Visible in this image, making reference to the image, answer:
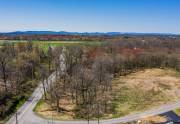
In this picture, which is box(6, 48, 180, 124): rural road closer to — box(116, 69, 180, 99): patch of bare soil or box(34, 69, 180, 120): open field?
box(34, 69, 180, 120): open field

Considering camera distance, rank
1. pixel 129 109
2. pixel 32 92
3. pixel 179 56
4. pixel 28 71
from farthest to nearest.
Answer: pixel 179 56, pixel 28 71, pixel 32 92, pixel 129 109

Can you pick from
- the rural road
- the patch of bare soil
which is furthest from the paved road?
the patch of bare soil

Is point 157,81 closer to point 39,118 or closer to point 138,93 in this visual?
point 138,93

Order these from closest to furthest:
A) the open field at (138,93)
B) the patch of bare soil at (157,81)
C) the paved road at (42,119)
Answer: the paved road at (42,119)
the open field at (138,93)
the patch of bare soil at (157,81)

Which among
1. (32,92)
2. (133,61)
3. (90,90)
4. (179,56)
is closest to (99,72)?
(90,90)

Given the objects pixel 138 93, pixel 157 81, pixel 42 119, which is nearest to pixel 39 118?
pixel 42 119

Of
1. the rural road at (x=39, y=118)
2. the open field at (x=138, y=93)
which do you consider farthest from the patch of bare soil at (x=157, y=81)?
the rural road at (x=39, y=118)

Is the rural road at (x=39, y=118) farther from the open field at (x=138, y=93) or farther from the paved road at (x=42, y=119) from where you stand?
the open field at (x=138, y=93)

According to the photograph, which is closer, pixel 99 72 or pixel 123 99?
pixel 123 99

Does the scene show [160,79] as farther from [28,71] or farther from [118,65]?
[28,71]
